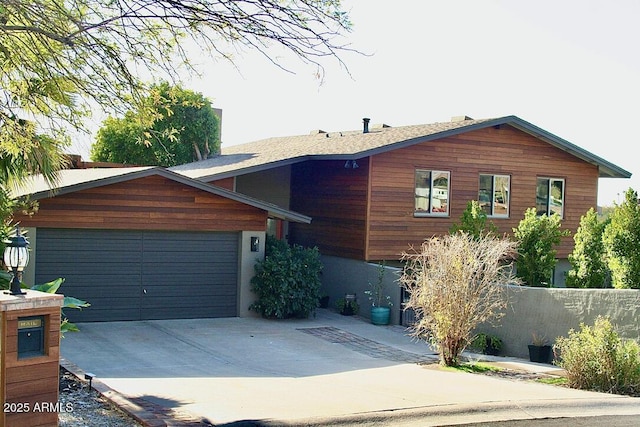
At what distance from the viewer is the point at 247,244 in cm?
1720

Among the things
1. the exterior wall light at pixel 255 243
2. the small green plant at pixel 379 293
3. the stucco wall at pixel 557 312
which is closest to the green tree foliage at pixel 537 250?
the stucco wall at pixel 557 312

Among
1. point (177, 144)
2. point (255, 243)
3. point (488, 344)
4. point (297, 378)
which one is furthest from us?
point (177, 144)

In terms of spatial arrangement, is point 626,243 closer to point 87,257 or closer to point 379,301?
point 379,301

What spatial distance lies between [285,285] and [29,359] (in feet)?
32.8

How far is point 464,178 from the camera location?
2000cm

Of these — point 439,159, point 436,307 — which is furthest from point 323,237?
point 436,307

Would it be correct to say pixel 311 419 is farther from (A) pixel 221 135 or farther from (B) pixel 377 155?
(A) pixel 221 135

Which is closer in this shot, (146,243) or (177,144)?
(146,243)

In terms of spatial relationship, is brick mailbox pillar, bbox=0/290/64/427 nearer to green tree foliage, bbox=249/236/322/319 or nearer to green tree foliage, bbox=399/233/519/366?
green tree foliage, bbox=399/233/519/366

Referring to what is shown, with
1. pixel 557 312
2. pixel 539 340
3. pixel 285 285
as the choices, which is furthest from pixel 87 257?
pixel 557 312

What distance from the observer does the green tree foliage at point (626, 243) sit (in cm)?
1461

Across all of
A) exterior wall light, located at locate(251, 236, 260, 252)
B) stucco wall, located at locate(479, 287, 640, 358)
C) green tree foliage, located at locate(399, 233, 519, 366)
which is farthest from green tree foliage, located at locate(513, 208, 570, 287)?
exterior wall light, located at locate(251, 236, 260, 252)

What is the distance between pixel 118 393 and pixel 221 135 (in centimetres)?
2702

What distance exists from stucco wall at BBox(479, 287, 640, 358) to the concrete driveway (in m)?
0.71
